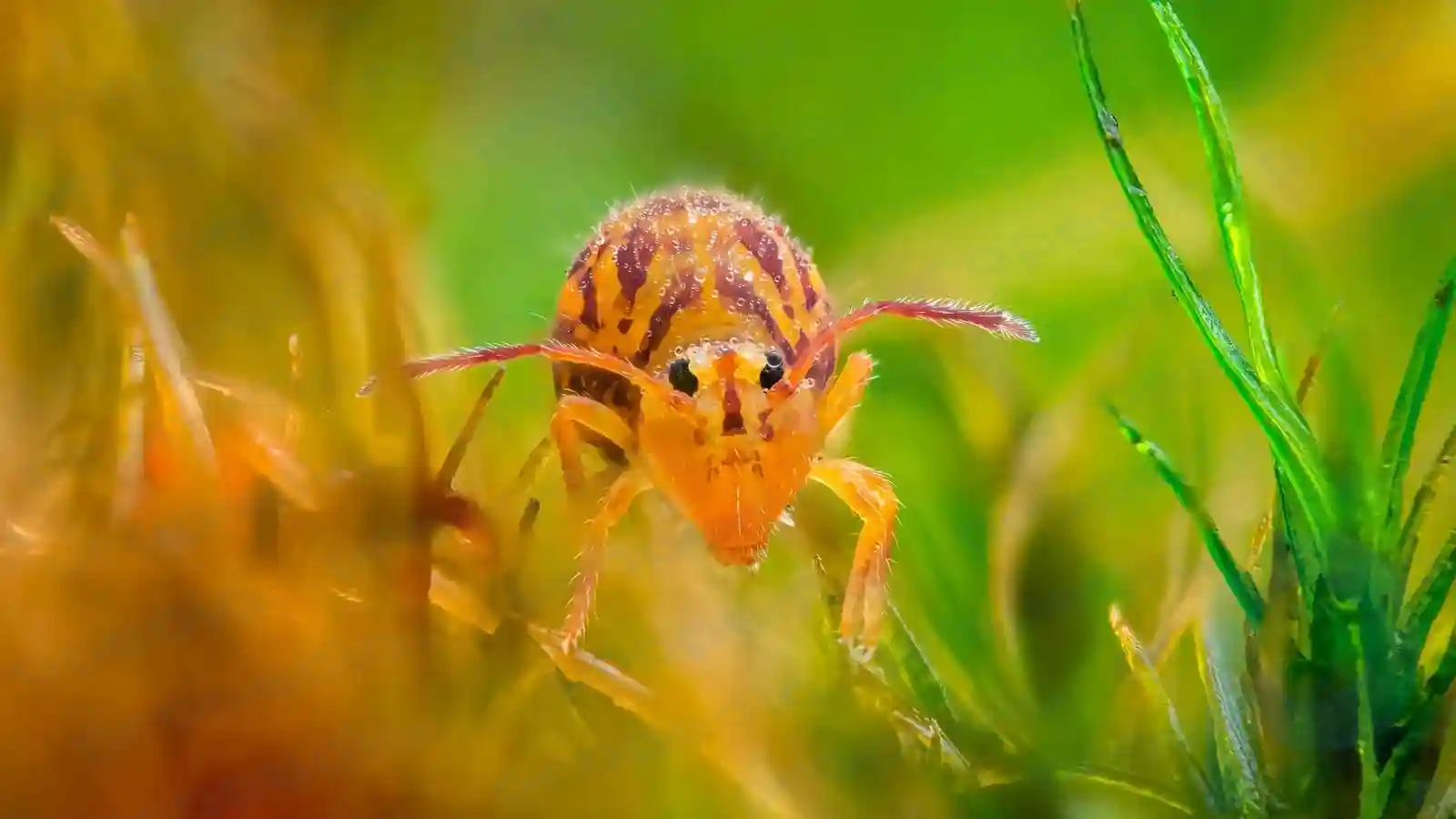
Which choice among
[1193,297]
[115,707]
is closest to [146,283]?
[115,707]

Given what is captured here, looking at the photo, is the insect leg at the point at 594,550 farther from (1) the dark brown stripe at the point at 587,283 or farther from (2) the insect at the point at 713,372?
(1) the dark brown stripe at the point at 587,283

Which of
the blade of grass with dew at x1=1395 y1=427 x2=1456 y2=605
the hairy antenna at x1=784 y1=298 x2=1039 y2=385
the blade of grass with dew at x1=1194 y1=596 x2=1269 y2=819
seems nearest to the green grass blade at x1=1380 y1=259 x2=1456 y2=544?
the blade of grass with dew at x1=1395 y1=427 x2=1456 y2=605

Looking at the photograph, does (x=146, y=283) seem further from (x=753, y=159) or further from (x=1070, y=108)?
(x=1070, y=108)

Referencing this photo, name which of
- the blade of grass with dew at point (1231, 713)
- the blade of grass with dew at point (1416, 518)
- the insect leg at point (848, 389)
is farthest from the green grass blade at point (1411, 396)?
the insect leg at point (848, 389)

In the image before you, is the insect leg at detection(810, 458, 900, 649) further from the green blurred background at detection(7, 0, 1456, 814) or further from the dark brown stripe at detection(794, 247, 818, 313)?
the dark brown stripe at detection(794, 247, 818, 313)

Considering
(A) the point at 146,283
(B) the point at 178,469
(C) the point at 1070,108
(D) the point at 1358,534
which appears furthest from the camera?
(C) the point at 1070,108

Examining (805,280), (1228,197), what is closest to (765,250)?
(805,280)
